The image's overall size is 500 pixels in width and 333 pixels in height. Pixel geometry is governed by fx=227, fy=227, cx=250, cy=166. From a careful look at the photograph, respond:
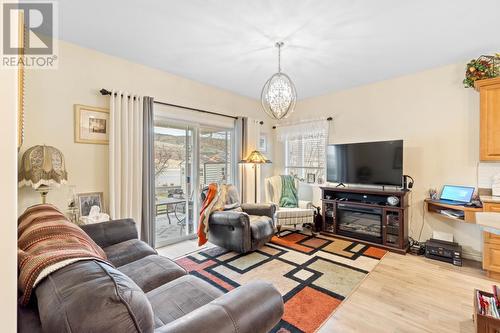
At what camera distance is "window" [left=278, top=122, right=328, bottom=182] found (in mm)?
4445

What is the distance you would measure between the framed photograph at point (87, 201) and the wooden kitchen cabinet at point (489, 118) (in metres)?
4.58

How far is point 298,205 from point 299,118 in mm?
1832

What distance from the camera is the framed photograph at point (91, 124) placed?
8.45ft

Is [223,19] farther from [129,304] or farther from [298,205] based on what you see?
[298,205]

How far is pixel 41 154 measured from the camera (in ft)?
6.76

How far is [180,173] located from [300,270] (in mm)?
2316

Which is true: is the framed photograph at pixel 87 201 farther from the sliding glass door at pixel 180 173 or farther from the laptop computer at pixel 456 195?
the laptop computer at pixel 456 195

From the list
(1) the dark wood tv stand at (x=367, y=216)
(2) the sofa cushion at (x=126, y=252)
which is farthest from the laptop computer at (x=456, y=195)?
(2) the sofa cushion at (x=126, y=252)

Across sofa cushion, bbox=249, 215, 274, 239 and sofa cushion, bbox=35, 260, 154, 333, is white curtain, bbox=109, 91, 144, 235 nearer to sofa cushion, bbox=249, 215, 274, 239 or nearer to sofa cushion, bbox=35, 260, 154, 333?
sofa cushion, bbox=249, 215, 274, 239

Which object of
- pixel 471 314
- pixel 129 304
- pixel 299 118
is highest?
pixel 299 118

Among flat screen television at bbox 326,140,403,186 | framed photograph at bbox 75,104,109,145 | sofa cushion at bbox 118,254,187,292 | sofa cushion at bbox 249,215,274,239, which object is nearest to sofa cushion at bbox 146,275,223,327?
sofa cushion at bbox 118,254,187,292

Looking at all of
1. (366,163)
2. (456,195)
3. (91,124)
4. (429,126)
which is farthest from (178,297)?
(429,126)

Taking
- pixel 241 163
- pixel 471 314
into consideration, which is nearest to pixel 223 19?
pixel 241 163

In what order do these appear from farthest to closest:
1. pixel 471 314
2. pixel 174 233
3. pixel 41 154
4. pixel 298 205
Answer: pixel 298 205
pixel 174 233
pixel 41 154
pixel 471 314
